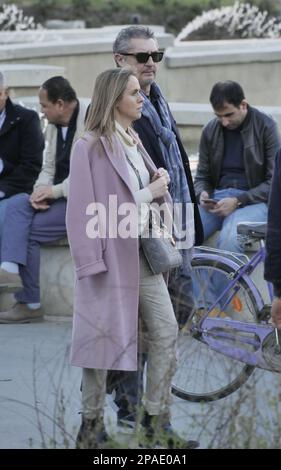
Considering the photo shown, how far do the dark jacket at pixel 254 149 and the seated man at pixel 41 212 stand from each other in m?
1.04

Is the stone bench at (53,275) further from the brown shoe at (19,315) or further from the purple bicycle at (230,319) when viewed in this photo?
the purple bicycle at (230,319)

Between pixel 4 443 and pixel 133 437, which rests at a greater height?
pixel 133 437

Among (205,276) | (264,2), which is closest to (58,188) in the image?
(205,276)

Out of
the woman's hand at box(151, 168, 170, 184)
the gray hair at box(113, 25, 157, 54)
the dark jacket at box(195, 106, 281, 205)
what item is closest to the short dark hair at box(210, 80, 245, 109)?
the dark jacket at box(195, 106, 281, 205)

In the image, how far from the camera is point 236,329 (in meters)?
7.09

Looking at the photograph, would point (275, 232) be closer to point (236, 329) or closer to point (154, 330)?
point (154, 330)

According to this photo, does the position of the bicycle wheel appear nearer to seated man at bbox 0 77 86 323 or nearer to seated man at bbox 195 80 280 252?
seated man at bbox 195 80 280 252

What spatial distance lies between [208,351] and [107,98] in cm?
133

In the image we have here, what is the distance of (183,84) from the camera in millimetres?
17250

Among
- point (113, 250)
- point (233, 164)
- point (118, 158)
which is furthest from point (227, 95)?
point (113, 250)

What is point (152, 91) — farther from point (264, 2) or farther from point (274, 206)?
point (264, 2)

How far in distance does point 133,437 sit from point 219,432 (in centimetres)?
40

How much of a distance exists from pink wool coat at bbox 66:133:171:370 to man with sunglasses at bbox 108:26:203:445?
0.48 metres

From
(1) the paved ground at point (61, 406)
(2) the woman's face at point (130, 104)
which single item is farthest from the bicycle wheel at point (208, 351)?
(2) the woman's face at point (130, 104)
